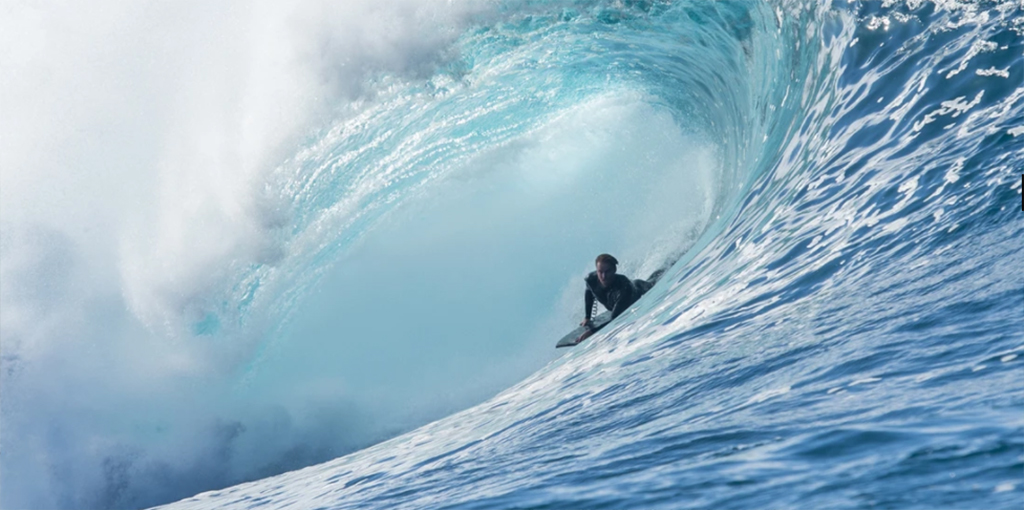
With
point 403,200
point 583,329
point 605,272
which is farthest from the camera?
point 403,200

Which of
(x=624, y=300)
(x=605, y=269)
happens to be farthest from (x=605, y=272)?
Answer: (x=624, y=300)

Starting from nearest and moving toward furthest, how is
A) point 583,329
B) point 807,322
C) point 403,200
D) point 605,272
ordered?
point 807,322
point 605,272
point 583,329
point 403,200

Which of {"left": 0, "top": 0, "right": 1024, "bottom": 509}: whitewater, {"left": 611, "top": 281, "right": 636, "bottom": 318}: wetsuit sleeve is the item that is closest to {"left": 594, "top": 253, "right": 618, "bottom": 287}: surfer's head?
{"left": 611, "top": 281, "right": 636, "bottom": 318}: wetsuit sleeve

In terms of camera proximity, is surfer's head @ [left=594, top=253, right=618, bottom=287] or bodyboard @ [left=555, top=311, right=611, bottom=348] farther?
surfer's head @ [left=594, top=253, right=618, bottom=287]

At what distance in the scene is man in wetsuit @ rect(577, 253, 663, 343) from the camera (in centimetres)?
901

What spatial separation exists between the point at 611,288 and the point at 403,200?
4512mm

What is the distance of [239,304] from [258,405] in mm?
1403

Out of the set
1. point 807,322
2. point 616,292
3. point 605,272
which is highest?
point 605,272

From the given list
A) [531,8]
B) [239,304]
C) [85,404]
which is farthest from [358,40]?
[85,404]

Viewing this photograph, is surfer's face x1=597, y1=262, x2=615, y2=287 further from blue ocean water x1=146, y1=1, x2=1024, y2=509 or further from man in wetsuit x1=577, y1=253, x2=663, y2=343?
blue ocean water x1=146, y1=1, x2=1024, y2=509

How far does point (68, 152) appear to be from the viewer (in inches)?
478

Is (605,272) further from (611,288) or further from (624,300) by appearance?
(624,300)

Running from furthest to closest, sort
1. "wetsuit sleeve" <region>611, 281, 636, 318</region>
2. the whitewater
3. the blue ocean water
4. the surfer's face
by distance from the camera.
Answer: the surfer's face → "wetsuit sleeve" <region>611, 281, 636, 318</region> → the whitewater → the blue ocean water

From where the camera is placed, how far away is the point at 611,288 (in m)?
9.20
